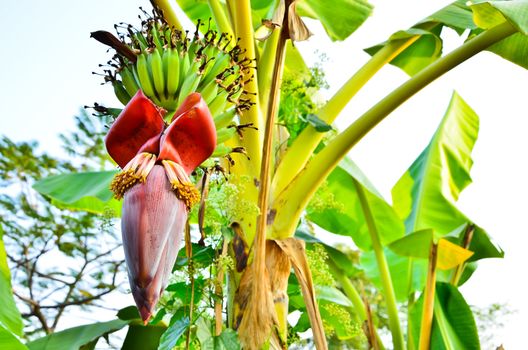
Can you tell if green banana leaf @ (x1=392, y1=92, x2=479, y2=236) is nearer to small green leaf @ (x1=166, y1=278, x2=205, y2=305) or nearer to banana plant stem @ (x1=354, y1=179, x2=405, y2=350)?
→ banana plant stem @ (x1=354, y1=179, x2=405, y2=350)

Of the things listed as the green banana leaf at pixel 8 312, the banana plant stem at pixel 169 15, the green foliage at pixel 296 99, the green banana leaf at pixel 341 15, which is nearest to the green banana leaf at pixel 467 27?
the green banana leaf at pixel 341 15

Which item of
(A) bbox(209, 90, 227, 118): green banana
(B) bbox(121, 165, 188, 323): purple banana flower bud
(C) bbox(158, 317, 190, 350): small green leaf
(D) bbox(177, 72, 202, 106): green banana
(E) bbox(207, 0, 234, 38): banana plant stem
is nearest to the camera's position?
(B) bbox(121, 165, 188, 323): purple banana flower bud

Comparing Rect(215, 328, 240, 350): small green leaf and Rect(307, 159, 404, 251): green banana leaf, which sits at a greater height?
Rect(307, 159, 404, 251): green banana leaf

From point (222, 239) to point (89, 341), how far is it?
606 millimetres

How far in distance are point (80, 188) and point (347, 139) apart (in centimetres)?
91

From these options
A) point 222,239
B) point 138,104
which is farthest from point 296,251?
point 138,104

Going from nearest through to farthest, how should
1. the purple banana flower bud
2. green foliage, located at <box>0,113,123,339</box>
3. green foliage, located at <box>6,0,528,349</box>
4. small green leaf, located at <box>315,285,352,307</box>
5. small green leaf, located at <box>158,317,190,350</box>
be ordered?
the purple banana flower bud < small green leaf, located at <box>158,317,190,350</box> < green foliage, located at <box>6,0,528,349</box> < small green leaf, located at <box>315,285,352,307</box> < green foliage, located at <box>0,113,123,339</box>

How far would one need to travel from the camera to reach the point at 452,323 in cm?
182

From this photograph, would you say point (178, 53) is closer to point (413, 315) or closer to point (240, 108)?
point (240, 108)

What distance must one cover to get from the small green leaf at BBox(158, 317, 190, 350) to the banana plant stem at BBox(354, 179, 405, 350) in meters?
1.00

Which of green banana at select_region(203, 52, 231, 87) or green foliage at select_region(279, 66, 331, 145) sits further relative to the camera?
green foliage at select_region(279, 66, 331, 145)

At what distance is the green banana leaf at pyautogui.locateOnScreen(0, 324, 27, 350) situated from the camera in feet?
3.94

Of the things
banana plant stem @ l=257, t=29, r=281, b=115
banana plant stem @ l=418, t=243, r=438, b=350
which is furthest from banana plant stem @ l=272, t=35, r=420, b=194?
banana plant stem @ l=418, t=243, r=438, b=350

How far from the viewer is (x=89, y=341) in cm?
166
